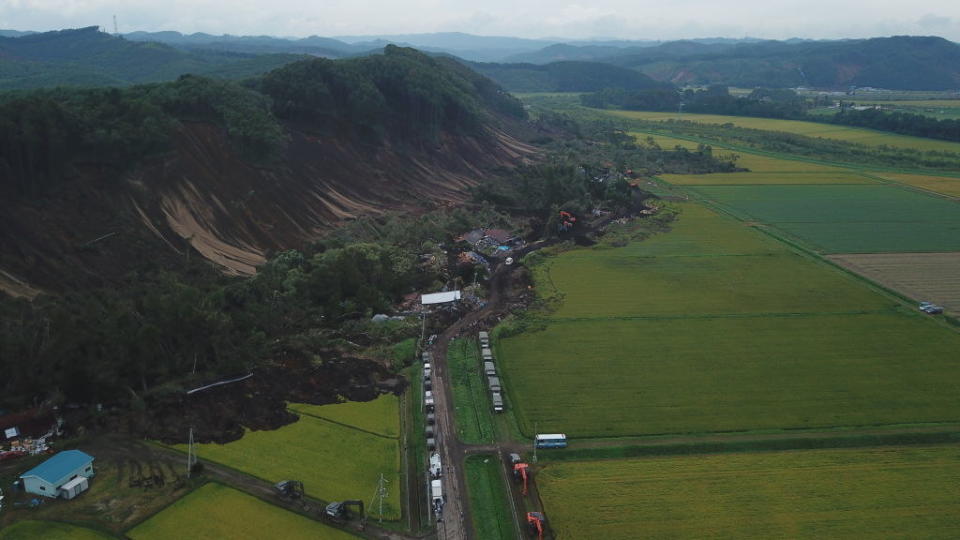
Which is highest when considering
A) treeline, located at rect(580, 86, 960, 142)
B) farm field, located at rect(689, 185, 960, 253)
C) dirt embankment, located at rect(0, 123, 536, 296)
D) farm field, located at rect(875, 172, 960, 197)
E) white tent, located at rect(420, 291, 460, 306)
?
treeline, located at rect(580, 86, 960, 142)

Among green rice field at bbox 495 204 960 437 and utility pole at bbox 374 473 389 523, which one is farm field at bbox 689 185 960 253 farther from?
utility pole at bbox 374 473 389 523

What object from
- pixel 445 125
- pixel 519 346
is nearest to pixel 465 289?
pixel 519 346

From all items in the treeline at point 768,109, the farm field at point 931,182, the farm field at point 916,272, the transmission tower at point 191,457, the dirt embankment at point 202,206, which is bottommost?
the transmission tower at point 191,457

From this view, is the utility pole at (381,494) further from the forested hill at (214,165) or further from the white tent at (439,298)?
the forested hill at (214,165)

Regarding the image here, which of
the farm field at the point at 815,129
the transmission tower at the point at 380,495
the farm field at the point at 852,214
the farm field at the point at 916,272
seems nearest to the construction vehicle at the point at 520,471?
the transmission tower at the point at 380,495

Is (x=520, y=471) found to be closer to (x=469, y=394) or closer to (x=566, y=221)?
(x=469, y=394)

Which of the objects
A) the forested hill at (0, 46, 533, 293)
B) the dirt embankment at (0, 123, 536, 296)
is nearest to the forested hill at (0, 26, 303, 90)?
the forested hill at (0, 46, 533, 293)

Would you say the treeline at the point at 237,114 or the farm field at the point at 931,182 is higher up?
the treeline at the point at 237,114
